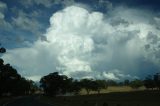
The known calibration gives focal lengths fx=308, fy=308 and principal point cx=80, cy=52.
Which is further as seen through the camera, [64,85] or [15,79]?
[64,85]

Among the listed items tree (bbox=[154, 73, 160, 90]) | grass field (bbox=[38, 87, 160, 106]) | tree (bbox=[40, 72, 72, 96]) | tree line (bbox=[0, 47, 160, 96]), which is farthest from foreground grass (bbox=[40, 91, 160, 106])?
tree (bbox=[154, 73, 160, 90])

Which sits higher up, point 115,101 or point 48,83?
point 48,83

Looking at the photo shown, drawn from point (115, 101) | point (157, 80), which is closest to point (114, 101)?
point (115, 101)

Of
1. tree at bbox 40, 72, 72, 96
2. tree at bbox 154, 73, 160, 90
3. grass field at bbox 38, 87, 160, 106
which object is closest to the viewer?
grass field at bbox 38, 87, 160, 106

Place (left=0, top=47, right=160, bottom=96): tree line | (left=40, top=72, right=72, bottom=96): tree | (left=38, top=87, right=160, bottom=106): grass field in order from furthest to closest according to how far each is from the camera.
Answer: (left=40, top=72, right=72, bottom=96): tree → (left=0, top=47, right=160, bottom=96): tree line → (left=38, top=87, right=160, bottom=106): grass field

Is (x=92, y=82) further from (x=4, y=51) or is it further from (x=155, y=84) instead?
(x=4, y=51)

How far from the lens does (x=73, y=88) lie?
18538cm

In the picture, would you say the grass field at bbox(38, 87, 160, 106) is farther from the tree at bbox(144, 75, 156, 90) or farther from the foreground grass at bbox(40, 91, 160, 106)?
the tree at bbox(144, 75, 156, 90)

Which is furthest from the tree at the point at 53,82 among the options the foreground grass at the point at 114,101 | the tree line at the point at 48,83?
the foreground grass at the point at 114,101

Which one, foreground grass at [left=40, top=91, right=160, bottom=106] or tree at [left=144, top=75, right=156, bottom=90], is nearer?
foreground grass at [left=40, top=91, right=160, bottom=106]

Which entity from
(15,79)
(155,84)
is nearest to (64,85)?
Answer: (15,79)

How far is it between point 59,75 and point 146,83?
6063 cm

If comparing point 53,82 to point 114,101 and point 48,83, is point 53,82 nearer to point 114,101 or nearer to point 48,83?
point 48,83

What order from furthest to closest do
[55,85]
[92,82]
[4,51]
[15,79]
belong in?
[92,82]
[55,85]
[15,79]
[4,51]
